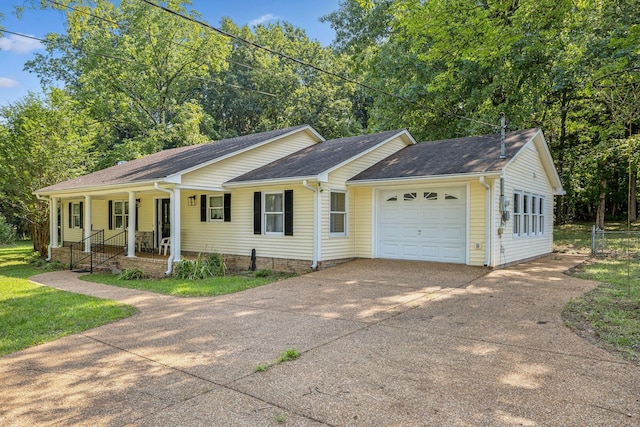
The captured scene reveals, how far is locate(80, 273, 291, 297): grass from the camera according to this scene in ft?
30.4

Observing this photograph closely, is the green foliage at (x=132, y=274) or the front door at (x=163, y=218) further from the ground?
the front door at (x=163, y=218)

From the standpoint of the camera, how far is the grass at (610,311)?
5134 millimetres

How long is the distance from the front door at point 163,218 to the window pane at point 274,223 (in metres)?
5.24

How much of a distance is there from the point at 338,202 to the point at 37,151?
14.4 meters

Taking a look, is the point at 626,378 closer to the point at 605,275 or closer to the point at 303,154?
the point at 605,275

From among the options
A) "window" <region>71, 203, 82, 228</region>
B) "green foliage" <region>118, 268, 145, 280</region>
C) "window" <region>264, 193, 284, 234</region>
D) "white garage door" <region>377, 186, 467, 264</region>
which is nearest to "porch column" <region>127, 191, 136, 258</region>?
"green foliage" <region>118, 268, 145, 280</region>

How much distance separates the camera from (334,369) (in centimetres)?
449

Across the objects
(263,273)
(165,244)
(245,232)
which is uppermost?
(245,232)

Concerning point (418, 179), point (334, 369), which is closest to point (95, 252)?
point (418, 179)

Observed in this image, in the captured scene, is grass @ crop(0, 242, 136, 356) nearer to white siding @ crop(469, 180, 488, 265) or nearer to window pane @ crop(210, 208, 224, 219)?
window pane @ crop(210, 208, 224, 219)

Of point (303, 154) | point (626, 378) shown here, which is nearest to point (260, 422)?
point (626, 378)

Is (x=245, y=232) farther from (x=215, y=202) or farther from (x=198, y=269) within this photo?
(x=198, y=269)

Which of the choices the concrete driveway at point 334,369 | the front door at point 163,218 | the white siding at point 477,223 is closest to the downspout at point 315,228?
the concrete driveway at point 334,369

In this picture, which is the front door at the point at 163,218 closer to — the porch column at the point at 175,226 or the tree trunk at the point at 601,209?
the porch column at the point at 175,226
